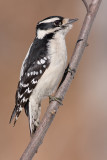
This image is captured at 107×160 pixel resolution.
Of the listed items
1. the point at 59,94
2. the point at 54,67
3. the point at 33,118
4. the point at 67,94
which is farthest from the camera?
the point at 67,94

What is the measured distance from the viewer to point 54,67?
5555mm

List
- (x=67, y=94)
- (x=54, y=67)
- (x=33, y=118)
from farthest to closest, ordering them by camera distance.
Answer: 1. (x=67, y=94)
2. (x=33, y=118)
3. (x=54, y=67)

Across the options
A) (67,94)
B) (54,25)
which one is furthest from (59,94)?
(67,94)

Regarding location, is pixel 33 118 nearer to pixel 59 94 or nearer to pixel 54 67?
pixel 54 67

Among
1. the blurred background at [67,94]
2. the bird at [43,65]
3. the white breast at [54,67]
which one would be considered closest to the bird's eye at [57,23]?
the bird at [43,65]

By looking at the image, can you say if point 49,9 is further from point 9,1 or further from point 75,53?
point 75,53

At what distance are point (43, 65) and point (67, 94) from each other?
5401 mm

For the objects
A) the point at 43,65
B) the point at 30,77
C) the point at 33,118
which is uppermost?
the point at 43,65

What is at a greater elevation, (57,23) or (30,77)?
(57,23)

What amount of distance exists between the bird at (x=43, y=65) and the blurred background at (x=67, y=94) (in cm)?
431

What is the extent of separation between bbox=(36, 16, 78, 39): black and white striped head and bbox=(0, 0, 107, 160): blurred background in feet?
15.0

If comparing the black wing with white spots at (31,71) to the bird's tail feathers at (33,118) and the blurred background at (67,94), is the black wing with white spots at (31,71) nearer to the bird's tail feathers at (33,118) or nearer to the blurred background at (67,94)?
the bird's tail feathers at (33,118)

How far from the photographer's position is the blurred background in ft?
33.0

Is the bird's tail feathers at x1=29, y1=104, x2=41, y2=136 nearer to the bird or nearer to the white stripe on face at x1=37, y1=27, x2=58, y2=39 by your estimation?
the bird
